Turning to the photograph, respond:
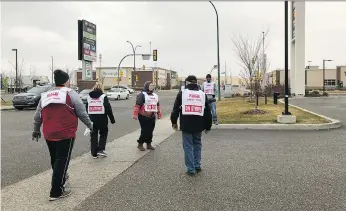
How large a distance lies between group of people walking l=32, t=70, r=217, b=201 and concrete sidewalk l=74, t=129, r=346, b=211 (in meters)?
0.49

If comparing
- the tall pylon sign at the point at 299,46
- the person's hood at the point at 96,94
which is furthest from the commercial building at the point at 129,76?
the person's hood at the point at 96,94

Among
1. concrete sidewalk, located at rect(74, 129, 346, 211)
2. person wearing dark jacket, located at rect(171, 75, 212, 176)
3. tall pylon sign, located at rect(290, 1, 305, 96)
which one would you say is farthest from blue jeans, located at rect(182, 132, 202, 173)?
tall pylon sign, located at rect(290, 1, 305, 96)

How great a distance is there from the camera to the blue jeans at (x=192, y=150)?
628 cm

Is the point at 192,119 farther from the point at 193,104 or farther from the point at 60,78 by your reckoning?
the point at 60,78

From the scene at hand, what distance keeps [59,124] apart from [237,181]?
114 inches

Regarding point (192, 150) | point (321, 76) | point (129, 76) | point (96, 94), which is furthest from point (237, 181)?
point (129, 76)

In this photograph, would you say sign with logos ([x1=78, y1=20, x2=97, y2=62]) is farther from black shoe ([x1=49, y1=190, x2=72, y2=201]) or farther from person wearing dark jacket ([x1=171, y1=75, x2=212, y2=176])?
black shoe ([x1=49, y1=190, x2=72, y2=201])

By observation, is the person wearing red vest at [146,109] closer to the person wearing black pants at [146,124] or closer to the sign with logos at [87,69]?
the person wearing black pants at [146,124]

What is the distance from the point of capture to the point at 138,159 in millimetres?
7738

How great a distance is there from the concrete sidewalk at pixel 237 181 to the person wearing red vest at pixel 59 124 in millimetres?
525

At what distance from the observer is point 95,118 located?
26.0 feet

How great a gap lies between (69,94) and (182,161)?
3020 millimetres

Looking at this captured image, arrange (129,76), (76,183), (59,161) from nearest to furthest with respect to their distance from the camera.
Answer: (59,161), (76,183), (129,76)

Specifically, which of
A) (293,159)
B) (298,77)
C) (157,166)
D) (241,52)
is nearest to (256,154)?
(293,159)
